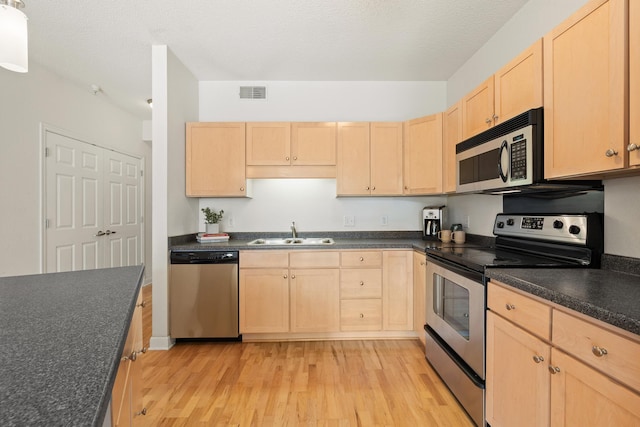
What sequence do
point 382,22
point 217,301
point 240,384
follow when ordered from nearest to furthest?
point 240,384 → point 382,22 → point 217,301

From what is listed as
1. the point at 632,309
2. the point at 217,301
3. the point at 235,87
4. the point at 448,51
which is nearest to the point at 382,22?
the point at 448,51

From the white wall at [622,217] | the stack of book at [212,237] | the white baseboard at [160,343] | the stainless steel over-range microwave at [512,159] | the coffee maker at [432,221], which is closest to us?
the white wall at [622,217]

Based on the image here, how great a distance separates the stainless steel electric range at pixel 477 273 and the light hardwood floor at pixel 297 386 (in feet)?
0.67

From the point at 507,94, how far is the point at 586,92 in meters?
0.57

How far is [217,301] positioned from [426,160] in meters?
2.35

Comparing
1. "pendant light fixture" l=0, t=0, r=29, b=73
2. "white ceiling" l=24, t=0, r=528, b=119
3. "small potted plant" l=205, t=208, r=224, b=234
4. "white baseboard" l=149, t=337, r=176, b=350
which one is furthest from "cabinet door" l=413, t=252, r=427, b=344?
"pendant light fixture" l=0, t=0, r=29, b=73

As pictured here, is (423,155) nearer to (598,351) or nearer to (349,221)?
(349,221)

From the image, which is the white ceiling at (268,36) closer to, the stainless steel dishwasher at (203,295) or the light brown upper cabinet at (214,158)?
the light brown upper cabinet at (214,158)

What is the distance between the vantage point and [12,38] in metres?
1.17

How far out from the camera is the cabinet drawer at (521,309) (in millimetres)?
1187

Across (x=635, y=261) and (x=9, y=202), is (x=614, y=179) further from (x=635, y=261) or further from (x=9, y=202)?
(x=9, y=202)

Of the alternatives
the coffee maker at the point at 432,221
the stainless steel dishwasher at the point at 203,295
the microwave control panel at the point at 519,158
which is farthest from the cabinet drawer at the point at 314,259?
the microwave control panel at the point at 519,158

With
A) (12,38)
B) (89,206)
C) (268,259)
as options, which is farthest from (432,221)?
(89,206)

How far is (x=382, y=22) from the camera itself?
7.82 feet
